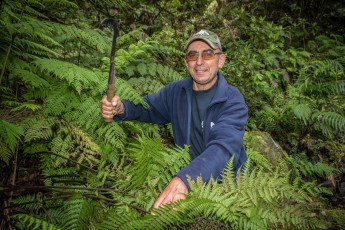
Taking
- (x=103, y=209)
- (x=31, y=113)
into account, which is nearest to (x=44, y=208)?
(x=103, y=209)

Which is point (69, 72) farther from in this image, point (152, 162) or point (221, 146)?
point (221, 146)

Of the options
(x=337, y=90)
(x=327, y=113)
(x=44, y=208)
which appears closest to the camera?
(x=44, y=208)

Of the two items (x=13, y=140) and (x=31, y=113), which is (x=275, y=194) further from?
(x=31, y=113)

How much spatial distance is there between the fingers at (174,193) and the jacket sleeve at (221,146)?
0.03 metres

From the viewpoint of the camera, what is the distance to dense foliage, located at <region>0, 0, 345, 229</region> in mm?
1602

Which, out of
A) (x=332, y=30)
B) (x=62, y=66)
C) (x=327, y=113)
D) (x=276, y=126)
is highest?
(x=332, y=30)

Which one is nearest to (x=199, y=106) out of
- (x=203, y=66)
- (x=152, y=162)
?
(x=203, y=66)

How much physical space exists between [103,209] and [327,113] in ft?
17.4

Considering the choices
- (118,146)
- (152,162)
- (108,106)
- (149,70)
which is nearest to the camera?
(152,162)

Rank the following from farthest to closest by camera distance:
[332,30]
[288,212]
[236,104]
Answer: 1. [332,30]
2. [236,104]
3. [288,212]

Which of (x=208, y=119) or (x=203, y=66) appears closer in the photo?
(x=208, y=119)

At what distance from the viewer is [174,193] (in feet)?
5.45

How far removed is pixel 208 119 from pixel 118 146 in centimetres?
95

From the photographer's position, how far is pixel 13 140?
6.76ft
